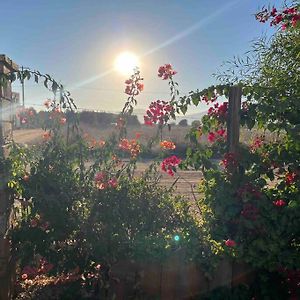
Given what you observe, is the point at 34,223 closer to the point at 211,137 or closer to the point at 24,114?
the point at 24,114

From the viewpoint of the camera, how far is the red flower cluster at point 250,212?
2582 millimetres

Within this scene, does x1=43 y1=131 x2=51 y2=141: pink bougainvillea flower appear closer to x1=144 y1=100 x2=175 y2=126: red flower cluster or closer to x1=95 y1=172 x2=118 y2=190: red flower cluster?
x1=95 y1=172 x2=118 y2=190: red flower cluster

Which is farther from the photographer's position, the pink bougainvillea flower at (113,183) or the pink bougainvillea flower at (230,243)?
the pink bougainvillea flower at (113,183)

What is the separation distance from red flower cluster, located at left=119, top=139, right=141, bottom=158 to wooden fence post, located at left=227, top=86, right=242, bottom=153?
29.8 inches

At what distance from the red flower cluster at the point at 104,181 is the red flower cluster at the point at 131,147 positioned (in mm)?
312

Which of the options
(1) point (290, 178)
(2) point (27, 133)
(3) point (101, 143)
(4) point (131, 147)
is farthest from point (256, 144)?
(2) point (27, 133)

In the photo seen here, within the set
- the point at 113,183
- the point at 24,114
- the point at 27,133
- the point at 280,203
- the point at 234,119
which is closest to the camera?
the point at 280,203

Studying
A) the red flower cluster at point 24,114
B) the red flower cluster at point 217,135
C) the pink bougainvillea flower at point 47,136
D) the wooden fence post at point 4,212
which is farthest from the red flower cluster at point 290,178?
the red flower cluster at point 24,114

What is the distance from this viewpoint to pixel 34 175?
2.74 meters

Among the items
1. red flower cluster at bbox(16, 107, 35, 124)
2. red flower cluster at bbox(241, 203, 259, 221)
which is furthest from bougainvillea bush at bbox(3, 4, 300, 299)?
red flower cluster at bbox(16, 107, 35, 124)

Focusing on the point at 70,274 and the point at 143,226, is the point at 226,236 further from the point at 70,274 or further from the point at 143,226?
the point at 70,274

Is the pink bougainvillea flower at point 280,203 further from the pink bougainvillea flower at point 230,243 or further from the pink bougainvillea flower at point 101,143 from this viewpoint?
the pink bougainvillea flower at point 101,143

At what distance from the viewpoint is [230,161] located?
9.23ft

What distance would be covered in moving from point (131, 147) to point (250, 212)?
3.61 feet
